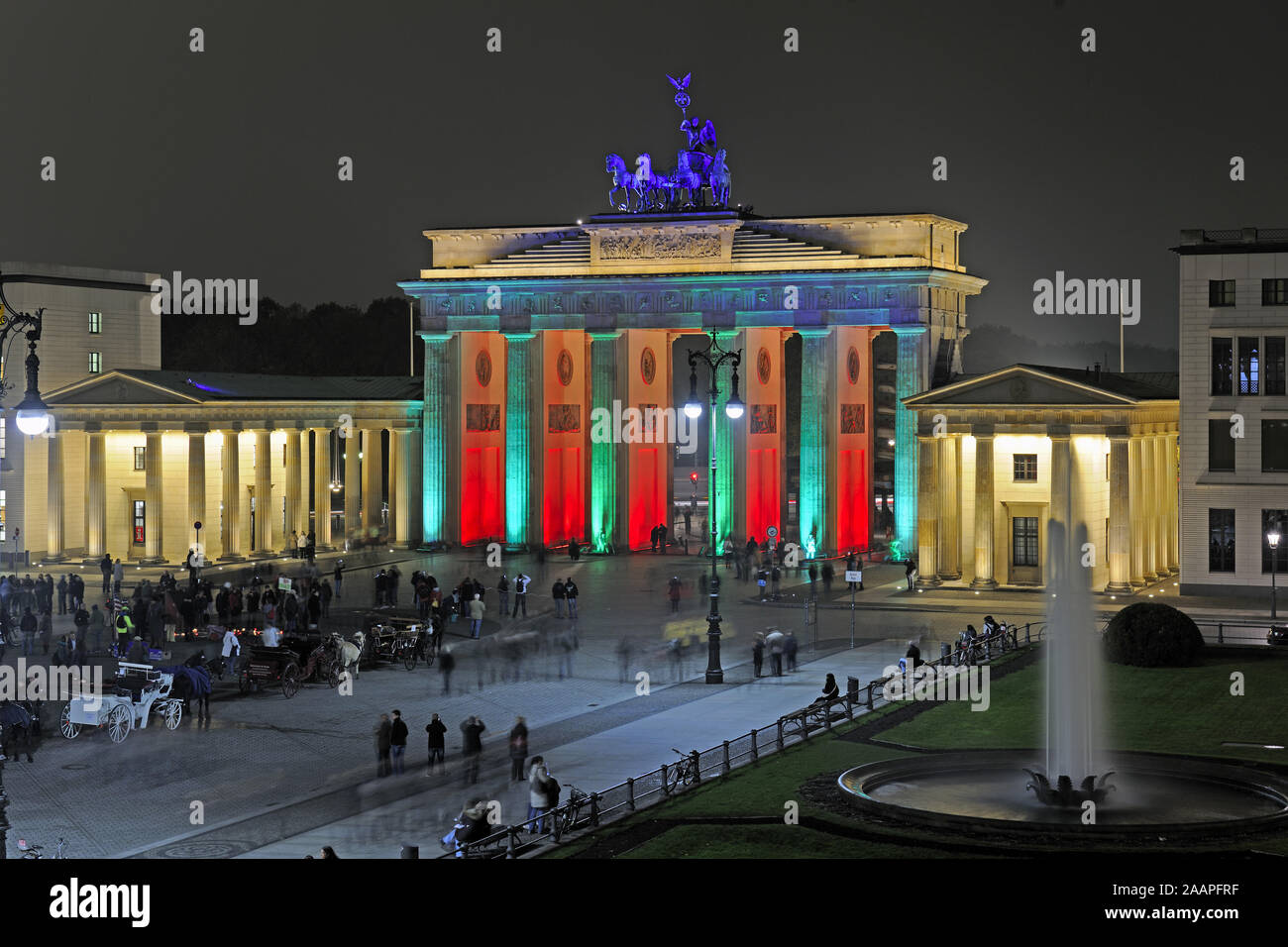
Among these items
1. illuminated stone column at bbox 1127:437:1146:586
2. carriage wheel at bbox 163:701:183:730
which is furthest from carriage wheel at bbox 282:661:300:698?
illuminated stone column at bbox 1127:437:1146:586

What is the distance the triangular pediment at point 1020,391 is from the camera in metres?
61.3

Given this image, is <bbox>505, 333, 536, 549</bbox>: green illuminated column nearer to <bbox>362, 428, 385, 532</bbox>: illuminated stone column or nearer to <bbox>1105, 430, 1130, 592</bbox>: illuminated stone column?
<bbox>362, 428, 385, 532</bbox>: illuminated stone column

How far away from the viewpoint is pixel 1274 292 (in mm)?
58375

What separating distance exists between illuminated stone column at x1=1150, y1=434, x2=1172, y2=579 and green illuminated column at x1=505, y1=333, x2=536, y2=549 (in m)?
27.9

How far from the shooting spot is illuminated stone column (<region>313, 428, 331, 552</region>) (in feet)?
265

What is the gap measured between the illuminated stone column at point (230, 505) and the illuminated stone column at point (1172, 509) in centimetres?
3757

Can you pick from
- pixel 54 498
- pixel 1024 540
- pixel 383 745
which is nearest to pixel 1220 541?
pixel 1024 540

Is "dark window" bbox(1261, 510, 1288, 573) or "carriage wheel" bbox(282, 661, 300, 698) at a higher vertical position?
"dark window" bbox(1261, 510, 1288, 573)
